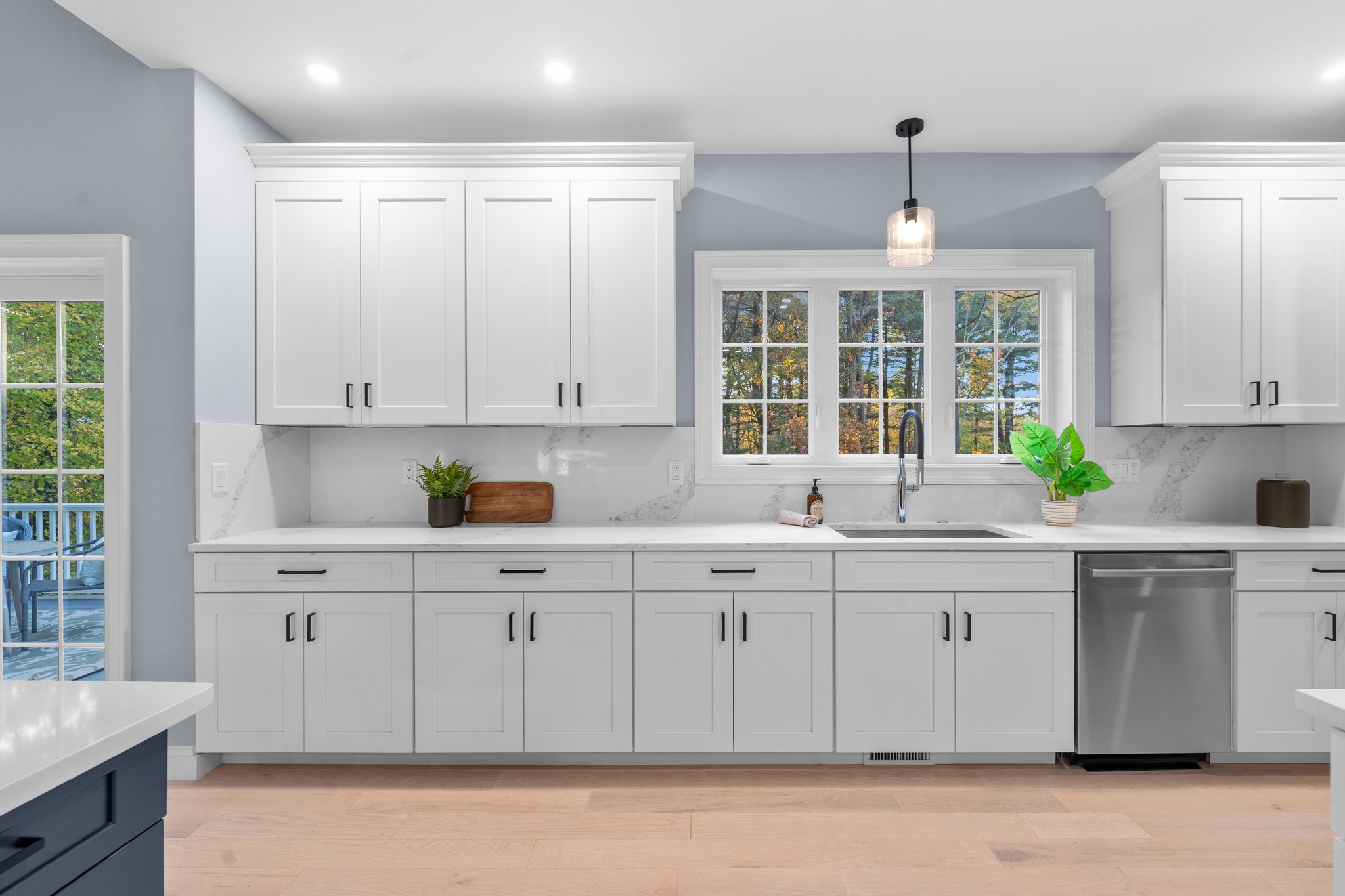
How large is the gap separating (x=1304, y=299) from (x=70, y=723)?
13.1ft

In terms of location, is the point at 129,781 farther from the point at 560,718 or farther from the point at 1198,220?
the point at 1198,220

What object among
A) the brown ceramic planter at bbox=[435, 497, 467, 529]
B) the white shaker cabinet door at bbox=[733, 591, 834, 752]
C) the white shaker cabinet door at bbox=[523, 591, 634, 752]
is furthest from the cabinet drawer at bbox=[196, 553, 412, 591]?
the white shaker cabinet door at bbox=[733, 591, 834, 752]

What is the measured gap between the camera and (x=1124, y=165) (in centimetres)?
303

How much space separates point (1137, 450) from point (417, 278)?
3.29 metres

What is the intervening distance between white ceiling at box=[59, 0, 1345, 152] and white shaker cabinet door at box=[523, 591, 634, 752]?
1957 mm

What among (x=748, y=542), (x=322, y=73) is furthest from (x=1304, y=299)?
(x=322, y=73)

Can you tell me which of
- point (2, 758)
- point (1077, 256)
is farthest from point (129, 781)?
point (1077, 256)

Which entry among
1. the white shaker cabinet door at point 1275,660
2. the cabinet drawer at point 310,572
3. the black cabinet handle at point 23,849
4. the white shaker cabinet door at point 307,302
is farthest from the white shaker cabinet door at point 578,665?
the white shaker cabinet door at point 1275,660

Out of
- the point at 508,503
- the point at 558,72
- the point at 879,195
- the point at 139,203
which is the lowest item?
the point at 508,503

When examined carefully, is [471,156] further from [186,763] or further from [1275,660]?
[1275,660]

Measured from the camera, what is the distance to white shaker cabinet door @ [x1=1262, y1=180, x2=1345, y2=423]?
2852 mm

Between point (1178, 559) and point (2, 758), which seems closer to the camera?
point (2, 758)

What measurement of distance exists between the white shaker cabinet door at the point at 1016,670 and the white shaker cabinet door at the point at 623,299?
55.4 inches

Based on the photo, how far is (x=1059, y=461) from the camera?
2.96m
